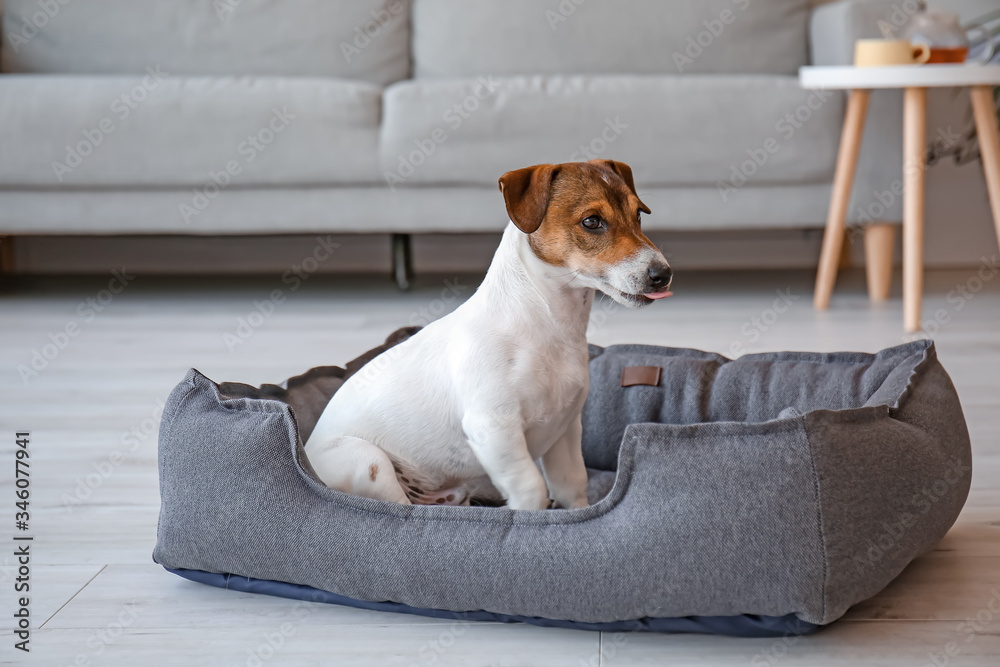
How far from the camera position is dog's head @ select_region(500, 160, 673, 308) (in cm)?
131

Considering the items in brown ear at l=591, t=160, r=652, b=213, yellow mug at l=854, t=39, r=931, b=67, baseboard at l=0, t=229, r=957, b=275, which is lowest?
baseboard at l=0, t=229, r=957, b=275

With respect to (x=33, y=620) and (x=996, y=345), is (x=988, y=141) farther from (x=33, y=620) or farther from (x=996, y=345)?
(x=33, y=620)

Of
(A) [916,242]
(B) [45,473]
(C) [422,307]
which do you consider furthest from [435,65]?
(B) [45,473]

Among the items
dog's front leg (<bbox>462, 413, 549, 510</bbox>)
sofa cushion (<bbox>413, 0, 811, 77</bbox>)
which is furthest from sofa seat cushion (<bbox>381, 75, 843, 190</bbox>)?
dog's front leg (<bbox>462, 413, 549, 510</bbox>)

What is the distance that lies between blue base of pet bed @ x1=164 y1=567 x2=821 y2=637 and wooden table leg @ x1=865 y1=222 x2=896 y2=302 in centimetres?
236

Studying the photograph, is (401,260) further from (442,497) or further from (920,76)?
(442,497)

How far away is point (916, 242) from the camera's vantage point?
278 centimetres

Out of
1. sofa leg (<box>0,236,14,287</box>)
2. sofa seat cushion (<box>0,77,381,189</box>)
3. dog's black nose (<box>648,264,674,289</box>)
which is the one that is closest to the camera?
dog's black nose (<box>648,264,674,289</box>)

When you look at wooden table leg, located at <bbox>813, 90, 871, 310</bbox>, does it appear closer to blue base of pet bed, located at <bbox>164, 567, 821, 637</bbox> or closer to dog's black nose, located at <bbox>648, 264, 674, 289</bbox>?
dog's black nose, located at <bbox>648, 264, 674, 289</bbox>

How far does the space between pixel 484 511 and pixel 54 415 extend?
1327 mm

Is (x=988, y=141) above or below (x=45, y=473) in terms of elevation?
above

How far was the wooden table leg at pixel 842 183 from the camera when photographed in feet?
9.80

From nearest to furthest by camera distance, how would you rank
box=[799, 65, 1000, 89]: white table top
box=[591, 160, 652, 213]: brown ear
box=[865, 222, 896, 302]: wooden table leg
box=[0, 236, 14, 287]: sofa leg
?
box=[591, 160, 652, 213]: brown ear → box=[799, 65, 1000, 89]: white table top → box=[865, 222, 896, 302]: wooden table leg → box=[0, 236, 14, 287]: sofa leg

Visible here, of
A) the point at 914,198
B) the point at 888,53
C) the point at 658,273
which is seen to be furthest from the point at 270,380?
the point at 888,53
